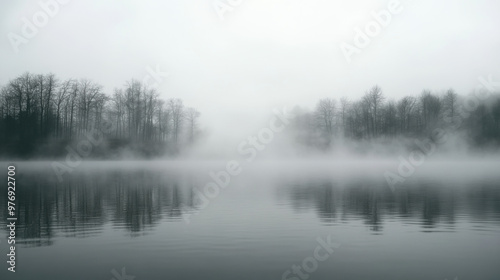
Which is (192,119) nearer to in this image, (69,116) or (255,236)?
(69,116)

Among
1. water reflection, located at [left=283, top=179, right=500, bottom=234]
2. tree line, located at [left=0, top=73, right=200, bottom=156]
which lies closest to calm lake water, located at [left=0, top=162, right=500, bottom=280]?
water reflection, located at [left=283, top=179, right=500, bottom=234]

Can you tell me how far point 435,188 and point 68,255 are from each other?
3257 centimetres

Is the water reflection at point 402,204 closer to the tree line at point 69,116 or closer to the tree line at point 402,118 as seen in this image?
the tree line at point 69,116

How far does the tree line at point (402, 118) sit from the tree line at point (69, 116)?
1817 inches

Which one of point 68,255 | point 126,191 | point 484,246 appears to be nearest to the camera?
point 68,255

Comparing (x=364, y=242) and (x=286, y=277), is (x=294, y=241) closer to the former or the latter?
(x=364, y=242)

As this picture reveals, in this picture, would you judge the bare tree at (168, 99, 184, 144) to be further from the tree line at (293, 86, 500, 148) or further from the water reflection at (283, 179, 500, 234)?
the water reflection at (283, 179, 500, 234)

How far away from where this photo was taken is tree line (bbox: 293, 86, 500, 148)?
11344cm

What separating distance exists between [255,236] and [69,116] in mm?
95996

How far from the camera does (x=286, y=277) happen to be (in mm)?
11953

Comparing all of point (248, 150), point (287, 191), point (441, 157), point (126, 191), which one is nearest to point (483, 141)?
point (441, 157)

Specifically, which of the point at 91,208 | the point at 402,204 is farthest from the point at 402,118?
the point at 91,208

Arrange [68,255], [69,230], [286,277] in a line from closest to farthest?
[286,277]
[68,255]
[69,230]

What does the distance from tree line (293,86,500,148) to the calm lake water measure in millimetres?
91051
